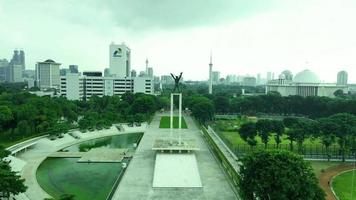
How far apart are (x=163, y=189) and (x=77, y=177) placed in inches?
317

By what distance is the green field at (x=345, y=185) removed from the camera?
22.8 metres

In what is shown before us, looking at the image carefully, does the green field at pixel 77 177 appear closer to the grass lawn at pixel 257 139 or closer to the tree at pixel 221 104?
the grass lawn at pixel 257 139

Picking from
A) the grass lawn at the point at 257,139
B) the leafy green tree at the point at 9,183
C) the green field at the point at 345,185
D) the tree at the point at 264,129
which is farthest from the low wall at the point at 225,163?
the leafy green tree at the point at 9,183

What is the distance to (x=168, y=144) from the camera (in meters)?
32.8

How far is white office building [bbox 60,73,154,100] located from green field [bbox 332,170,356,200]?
67.2 metres

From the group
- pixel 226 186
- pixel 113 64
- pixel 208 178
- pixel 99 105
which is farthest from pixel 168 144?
pixel 113 64

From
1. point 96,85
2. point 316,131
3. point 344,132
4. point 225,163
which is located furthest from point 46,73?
point 344,132

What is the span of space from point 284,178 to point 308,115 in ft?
180

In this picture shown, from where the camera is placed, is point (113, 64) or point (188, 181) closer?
point (188, 181)

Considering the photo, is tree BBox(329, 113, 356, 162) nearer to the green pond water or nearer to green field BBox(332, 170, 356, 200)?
green field BBox(332, 170, 356, 200)

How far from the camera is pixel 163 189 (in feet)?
76.0

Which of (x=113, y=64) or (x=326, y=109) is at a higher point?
(x=113, y=64)

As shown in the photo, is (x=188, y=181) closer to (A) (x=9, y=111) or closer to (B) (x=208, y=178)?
(B) (x=208, y=178)

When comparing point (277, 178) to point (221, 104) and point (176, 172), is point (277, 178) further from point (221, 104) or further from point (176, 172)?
point (221, 104)
